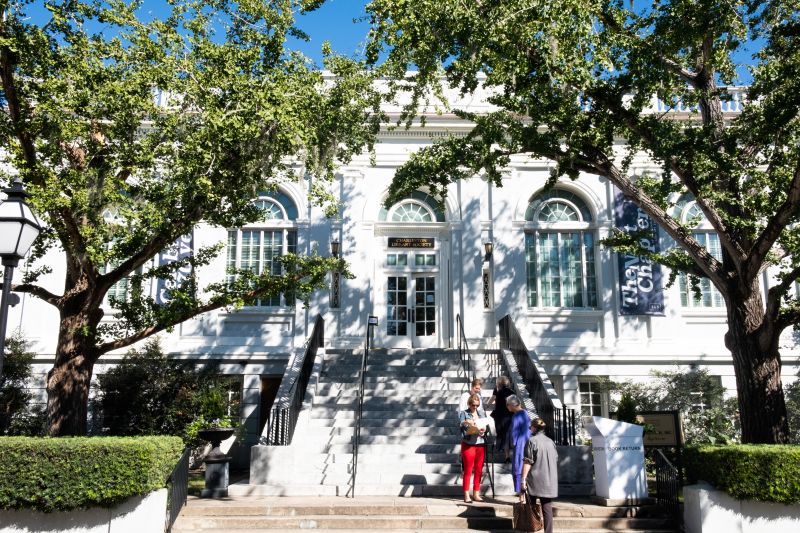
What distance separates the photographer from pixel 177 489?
380 inches

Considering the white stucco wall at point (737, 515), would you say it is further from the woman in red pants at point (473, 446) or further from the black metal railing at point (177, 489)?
the black metal railing at point (177, 489)

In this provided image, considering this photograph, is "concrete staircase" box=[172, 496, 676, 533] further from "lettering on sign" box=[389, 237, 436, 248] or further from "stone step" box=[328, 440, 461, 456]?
"lettering on sign" box=[389, 237, 436, 248]

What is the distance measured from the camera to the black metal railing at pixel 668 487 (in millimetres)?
9812

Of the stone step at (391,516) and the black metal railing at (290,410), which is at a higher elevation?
the black metal railing at (290,410)

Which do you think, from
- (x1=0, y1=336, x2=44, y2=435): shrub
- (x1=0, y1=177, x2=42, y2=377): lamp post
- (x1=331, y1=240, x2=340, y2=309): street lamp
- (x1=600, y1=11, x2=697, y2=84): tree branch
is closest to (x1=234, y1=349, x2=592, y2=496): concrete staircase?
(x1=331, y1=240, x2=340, y2=309): street lamp

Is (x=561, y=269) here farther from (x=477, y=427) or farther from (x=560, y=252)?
(x=477, y=427)

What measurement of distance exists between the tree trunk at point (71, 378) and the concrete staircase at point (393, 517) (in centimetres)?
228

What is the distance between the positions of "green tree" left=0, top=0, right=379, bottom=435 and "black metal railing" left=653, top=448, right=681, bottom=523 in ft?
22.0

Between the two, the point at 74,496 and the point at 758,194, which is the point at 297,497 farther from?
the point at 758,194

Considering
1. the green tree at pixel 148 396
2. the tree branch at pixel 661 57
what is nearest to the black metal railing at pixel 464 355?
the green tree at pixel 148 396

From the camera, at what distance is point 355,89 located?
1237cm

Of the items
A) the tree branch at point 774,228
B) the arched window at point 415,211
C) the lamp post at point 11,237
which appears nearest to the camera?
the lamp post at point 11,237

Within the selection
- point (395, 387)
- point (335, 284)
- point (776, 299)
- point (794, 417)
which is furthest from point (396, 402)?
point (794, 417)

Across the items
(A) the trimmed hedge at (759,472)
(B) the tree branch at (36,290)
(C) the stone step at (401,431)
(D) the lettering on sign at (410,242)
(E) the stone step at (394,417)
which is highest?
(D) the lettering on sign at (410,242)
